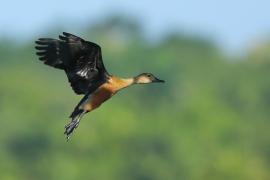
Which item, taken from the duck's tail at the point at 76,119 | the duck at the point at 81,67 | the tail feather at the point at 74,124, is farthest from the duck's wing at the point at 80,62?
the tail feather at the point at 74,124

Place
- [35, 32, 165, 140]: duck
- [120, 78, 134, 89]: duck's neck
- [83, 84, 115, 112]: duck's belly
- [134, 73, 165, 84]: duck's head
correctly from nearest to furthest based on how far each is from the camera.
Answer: [83, 84, 115, 112]: duck's belly → [120, 78, 134, 89]: duck's neck → [35, 32, 165, 140]: duck → [134, 73, 165, 84]: duck's head

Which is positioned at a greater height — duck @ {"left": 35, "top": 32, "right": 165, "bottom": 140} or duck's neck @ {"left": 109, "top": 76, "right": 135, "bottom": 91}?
duck's neck @ {"left": 109, "top": 76, "right": 135, "bottom": 91}

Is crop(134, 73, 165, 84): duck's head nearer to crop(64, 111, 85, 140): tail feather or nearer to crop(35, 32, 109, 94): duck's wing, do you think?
crop(35, 32, 109, 94): duck's wing

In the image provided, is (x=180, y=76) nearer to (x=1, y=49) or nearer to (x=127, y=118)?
(x=1, y=49)

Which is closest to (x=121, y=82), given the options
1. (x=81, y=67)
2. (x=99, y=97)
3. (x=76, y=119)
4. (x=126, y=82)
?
(x=126, y=82)

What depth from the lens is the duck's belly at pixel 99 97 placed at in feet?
54.0

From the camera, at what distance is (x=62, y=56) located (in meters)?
17.4

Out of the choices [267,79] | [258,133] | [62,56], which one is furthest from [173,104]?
[62,56]

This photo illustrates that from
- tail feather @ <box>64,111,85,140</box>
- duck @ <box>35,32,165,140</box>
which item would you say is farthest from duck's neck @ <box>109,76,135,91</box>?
tail feather @ <box>64,111,85,140</box>

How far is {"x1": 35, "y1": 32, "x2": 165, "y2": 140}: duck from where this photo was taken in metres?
16.7

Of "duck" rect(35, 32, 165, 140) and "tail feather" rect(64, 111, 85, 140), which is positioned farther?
"duck" rect(35, 32, 165, 140)

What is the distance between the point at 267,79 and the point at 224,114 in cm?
2284

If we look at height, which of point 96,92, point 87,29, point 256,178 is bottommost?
point 87,29

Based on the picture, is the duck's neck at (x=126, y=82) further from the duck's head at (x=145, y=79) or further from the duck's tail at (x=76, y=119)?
the duck's tail at (x=76, y=119)
